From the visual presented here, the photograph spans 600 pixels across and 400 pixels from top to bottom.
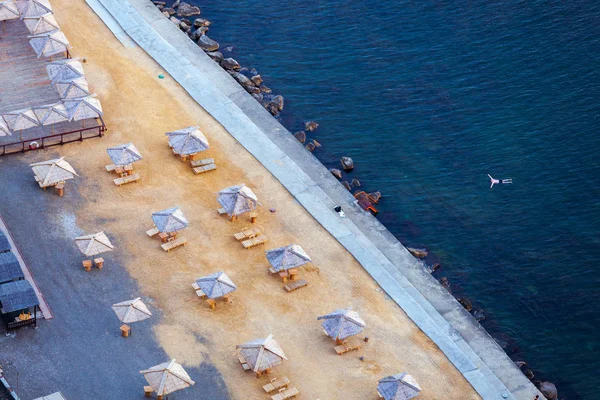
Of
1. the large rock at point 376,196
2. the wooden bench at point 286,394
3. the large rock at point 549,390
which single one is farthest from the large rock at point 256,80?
the large rock at point 549,390

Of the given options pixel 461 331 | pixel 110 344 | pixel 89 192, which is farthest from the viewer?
pixel 89 192

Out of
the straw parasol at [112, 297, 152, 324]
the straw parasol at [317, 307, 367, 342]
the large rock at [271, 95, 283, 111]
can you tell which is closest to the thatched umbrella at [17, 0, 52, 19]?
the large rock at [271, 95, 283, 111]

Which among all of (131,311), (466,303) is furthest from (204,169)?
(466,303)

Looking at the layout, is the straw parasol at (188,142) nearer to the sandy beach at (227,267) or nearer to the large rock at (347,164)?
the sandy beach at (227,267)

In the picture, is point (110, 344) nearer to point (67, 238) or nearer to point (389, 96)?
point (67, 238)

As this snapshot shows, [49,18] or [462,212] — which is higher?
[49,18]

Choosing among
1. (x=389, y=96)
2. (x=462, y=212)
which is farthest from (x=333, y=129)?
(x=462, y=212)

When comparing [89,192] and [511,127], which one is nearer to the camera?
[89,192]

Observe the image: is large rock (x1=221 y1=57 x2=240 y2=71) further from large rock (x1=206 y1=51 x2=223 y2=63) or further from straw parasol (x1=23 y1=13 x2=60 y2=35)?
straw parasol (x1=23 y1=13 x2=60 y2=35)
